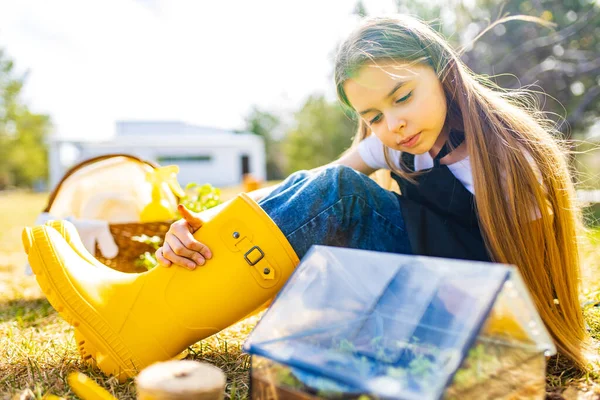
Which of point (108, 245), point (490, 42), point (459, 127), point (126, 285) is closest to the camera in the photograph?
point (126, 285)

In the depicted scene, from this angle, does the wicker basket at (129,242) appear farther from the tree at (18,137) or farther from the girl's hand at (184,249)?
the tree at (18,137)

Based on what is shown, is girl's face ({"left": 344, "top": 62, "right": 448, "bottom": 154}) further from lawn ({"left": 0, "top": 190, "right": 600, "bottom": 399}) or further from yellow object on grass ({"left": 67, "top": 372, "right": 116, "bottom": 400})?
yellow object on grass ({"left": 67, "top": 372, "right": 116, "bottom": 400})

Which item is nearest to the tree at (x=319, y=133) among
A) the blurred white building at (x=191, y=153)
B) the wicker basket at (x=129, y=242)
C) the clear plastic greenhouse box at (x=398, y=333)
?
the blurred white building at (x=191, y=153)

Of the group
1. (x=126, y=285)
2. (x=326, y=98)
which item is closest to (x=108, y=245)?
(x=126, y=285)

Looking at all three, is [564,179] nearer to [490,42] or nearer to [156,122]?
[490,42]

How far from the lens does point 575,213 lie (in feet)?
5.01

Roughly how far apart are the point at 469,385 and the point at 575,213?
0.89m

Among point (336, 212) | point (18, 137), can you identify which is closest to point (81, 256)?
point (336, 212)

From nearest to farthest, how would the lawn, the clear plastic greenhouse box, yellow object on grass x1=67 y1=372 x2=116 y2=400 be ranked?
the clear plastic greenhouse box → yellow object on grass x1=67 y1=372 x2=116 y2=400 → the lawn

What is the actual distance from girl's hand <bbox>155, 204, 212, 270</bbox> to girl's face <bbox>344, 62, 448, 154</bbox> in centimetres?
62

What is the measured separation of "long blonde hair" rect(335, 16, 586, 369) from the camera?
140 centimetres

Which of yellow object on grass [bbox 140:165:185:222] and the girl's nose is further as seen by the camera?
yellow object on grass [bbox 140:165:185:222]

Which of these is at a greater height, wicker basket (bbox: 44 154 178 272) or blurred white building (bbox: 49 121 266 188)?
wicker basket (bbox: 44 154 178 272)

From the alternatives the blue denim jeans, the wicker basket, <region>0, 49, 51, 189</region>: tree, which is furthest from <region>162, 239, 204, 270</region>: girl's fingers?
Result: <region>0, 49, 51, 189</region>: tree
